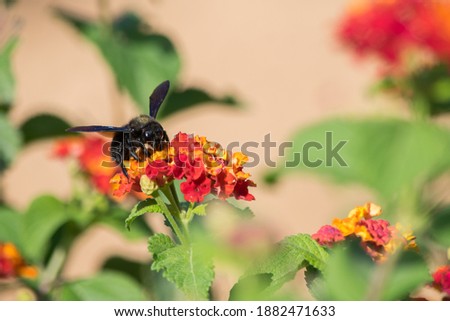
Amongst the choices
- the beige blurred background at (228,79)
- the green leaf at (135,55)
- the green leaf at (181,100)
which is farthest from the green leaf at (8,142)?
the beige blurred background at (228,79)

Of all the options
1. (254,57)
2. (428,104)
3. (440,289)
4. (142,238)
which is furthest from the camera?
(254,57)

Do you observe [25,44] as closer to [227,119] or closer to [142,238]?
[227,119]

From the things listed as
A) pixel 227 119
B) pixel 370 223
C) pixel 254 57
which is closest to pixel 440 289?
pixel 370 223

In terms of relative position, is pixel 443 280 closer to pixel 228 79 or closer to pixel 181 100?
pixel 181 100

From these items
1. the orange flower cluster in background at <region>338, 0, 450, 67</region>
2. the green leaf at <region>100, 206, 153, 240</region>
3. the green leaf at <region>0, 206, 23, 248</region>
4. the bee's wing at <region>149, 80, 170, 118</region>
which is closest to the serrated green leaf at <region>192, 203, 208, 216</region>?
the bee's wing at <region>149, 80, 170, 118</region>

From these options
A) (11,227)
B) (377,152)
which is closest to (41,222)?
(11,227)

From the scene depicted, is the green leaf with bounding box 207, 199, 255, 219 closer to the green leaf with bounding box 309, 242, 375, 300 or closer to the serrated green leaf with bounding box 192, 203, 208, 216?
the serrated green leaf with bounding box 192, 203, 208, 216

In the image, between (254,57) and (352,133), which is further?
(254,57)
